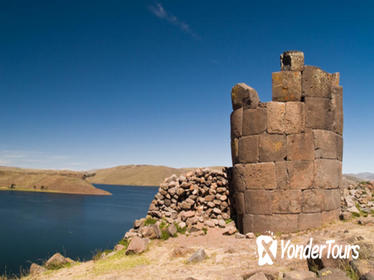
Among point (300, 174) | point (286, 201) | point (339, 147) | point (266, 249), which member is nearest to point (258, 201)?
point (286, 201)

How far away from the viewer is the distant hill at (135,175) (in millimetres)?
124019

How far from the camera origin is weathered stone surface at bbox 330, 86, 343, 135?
26.5 feet

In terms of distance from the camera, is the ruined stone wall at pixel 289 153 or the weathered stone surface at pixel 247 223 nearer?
the ruined stone wall at pixel 289 153

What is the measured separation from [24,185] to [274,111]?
262 feet

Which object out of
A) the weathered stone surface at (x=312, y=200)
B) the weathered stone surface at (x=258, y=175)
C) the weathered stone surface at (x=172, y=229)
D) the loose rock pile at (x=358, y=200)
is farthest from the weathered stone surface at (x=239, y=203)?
the loose rock pile at (x=358, y=200)

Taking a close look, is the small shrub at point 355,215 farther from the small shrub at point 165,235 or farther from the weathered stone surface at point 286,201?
the small shrub at point 165,235

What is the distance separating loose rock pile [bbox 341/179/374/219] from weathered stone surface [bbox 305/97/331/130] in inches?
101

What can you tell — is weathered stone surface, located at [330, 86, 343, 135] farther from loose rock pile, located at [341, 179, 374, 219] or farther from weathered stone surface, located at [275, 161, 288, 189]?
loose rock pile, located at [341, 179, 374, 219]

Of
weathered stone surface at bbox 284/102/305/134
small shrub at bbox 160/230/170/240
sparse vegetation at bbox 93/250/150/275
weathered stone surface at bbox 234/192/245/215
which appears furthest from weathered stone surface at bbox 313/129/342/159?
sparse vegetation at bbox 93/250/150/275

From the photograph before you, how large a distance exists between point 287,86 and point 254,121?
1333 mm

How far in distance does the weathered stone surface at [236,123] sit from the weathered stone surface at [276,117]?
2.67ft

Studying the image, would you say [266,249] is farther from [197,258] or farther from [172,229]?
[172,229]

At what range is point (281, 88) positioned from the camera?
7801mm

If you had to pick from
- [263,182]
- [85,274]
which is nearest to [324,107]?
[263,182]
